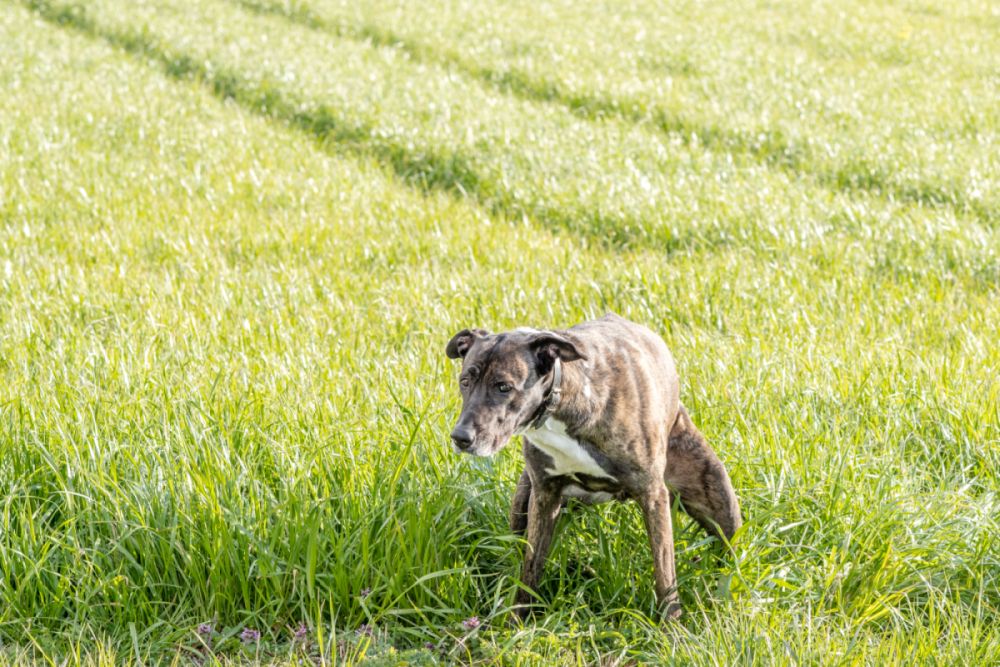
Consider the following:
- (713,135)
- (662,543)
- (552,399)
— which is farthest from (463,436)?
(713,135)

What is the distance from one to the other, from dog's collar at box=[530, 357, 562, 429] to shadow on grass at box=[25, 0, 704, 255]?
480 centimetres

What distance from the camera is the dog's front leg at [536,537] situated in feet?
10.9

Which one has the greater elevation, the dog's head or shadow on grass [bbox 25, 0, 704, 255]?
the dog's head

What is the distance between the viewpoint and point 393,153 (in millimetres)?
10680

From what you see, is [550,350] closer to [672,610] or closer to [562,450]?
[562,450]

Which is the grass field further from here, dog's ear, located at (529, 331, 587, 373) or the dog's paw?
dog's ear, located at (529, 331, 587, 373)

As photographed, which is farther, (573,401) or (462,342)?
(462,342)

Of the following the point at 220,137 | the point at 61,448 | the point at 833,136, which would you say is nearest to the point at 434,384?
the point at 61,448

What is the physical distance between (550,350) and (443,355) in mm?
2334

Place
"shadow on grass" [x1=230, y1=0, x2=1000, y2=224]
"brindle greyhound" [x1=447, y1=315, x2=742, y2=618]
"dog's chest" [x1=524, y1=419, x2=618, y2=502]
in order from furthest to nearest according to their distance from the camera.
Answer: "shadow on grass" [x1=230, y1=0, x2=1000, y2=224] → "dog's chest" [x1=524, y1=419, x2=618, y2=502] → "brindle greyhound" [x1=447, y1=315, x2=742, y2=618]

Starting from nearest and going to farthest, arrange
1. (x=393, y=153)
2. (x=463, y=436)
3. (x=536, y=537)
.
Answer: (x=463, y=436) → (x=536, y=537) → (x=393, y=153)

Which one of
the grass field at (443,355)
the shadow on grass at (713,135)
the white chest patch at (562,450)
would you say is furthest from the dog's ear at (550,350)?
the shadow on grass at (713,135)

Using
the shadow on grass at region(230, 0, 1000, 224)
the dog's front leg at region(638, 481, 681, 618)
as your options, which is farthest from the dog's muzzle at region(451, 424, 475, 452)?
the shadow on grass at region(230, 0, 1000, 224)

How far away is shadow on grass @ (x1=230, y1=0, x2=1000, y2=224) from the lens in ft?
30.5
